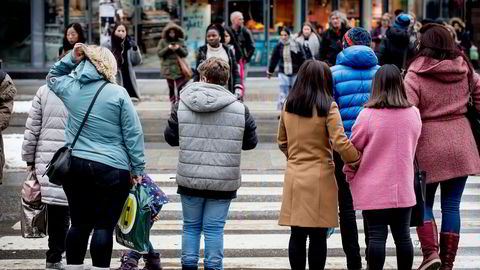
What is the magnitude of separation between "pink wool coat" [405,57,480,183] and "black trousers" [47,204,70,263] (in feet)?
9.20

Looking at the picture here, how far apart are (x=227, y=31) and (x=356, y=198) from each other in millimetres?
9892

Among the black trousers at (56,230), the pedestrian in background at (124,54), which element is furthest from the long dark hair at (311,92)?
the pedestrian in background at (124,54)

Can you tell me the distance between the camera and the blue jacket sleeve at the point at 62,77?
7.34 meters

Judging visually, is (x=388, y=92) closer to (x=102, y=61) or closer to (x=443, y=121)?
(x=443, y=121)

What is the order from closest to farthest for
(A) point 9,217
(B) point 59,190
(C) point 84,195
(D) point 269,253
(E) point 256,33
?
(C) point 84,195 < (B) point 59,190 < (D) point 269,253 < (A) point 9,217 < (E) point 256,33

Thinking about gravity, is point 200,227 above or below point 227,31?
below

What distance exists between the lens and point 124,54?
18344 mm

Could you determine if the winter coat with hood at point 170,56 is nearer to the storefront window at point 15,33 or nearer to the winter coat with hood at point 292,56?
the winter coat with hood at point 292,56

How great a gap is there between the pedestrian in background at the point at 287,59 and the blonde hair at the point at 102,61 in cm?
1064

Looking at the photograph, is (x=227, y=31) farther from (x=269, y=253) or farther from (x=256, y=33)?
(x=256, y=33)

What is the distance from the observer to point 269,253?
29.5 feet

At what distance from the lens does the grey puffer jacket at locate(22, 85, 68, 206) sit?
8.04 m

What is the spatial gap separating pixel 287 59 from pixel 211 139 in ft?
34.9

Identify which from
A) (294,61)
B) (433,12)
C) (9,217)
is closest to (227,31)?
(294,61)
